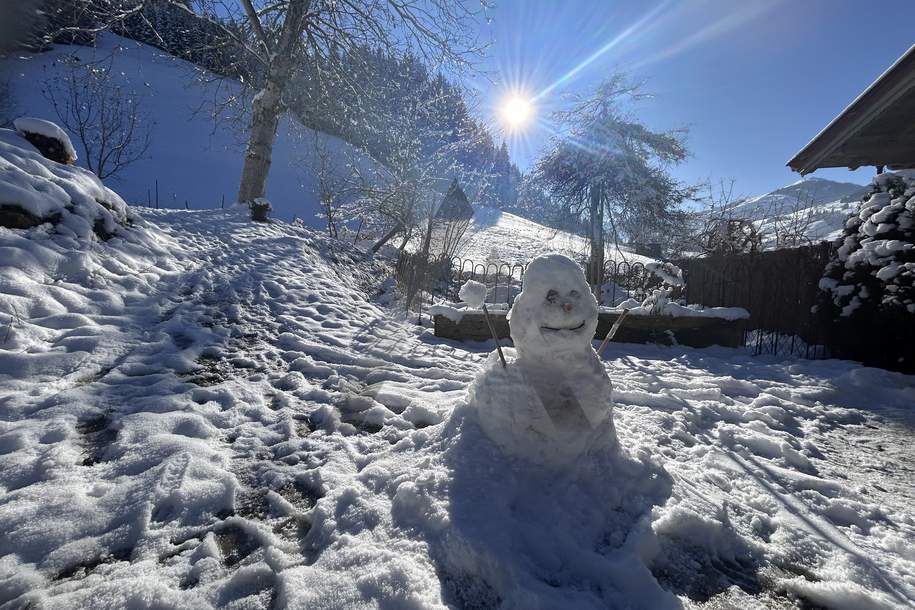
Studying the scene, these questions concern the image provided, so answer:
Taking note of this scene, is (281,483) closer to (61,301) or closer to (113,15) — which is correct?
(61,301)

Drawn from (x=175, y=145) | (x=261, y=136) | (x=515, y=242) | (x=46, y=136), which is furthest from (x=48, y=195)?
(x=175, y=145)

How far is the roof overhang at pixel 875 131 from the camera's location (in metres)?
4.05

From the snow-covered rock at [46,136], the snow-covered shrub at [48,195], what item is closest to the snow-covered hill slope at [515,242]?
the snow-covered shrub at [48,195]

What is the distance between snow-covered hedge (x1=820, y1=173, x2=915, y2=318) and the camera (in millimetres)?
4004

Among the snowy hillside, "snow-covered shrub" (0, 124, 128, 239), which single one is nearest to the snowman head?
the snowy hillside

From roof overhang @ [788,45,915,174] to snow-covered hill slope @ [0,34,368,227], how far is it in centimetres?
1347

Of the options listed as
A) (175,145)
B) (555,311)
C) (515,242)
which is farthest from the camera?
(515,242)

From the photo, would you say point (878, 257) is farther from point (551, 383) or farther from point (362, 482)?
point (362, 482)

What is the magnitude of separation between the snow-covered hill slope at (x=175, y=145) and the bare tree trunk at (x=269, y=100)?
595 centimetres

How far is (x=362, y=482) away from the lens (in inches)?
73.8

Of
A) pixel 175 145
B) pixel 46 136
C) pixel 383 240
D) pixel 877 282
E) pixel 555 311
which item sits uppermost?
pixel 175 145

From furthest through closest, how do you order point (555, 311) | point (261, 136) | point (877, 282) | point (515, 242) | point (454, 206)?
point (515, 242), point (454, 206), point (261, 136), point (877, 282), point (555, 311)

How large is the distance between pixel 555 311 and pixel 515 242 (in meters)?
20.0

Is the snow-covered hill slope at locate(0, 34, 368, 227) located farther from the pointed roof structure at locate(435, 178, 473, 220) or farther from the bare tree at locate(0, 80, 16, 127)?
the pointed roof structure at locate(435, 178, 473, 220)
